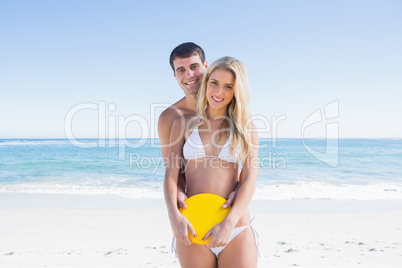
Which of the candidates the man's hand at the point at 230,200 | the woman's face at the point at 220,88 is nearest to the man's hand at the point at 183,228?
the man's hand at the point at 230,200

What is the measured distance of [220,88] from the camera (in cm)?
212

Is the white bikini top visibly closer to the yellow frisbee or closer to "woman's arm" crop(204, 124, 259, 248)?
"woman's arm" crop(204, 124, 259, 248)

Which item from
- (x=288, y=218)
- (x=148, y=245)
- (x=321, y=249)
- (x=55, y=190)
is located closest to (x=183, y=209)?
(x=148, y=245)

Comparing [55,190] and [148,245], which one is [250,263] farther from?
[55,190]

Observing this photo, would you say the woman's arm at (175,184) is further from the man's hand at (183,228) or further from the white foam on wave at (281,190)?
the white foam on wave at (281,190)

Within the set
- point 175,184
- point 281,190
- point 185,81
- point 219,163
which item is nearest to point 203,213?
point 175,184

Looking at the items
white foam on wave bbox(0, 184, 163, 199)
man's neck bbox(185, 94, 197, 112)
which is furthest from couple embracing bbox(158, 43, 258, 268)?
white foam on wave bbox(0, 184, 163, 199)

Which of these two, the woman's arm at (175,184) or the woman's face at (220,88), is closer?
the woman's arm at (175,184)

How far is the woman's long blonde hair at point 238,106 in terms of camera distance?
2080 mm

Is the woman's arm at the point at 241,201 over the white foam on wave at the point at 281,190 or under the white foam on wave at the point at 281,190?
over

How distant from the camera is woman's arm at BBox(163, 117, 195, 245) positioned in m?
1.84

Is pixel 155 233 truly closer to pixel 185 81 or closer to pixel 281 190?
pixel 185 81

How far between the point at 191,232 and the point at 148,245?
3.73 m

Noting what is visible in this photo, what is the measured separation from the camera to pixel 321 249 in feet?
16.7
